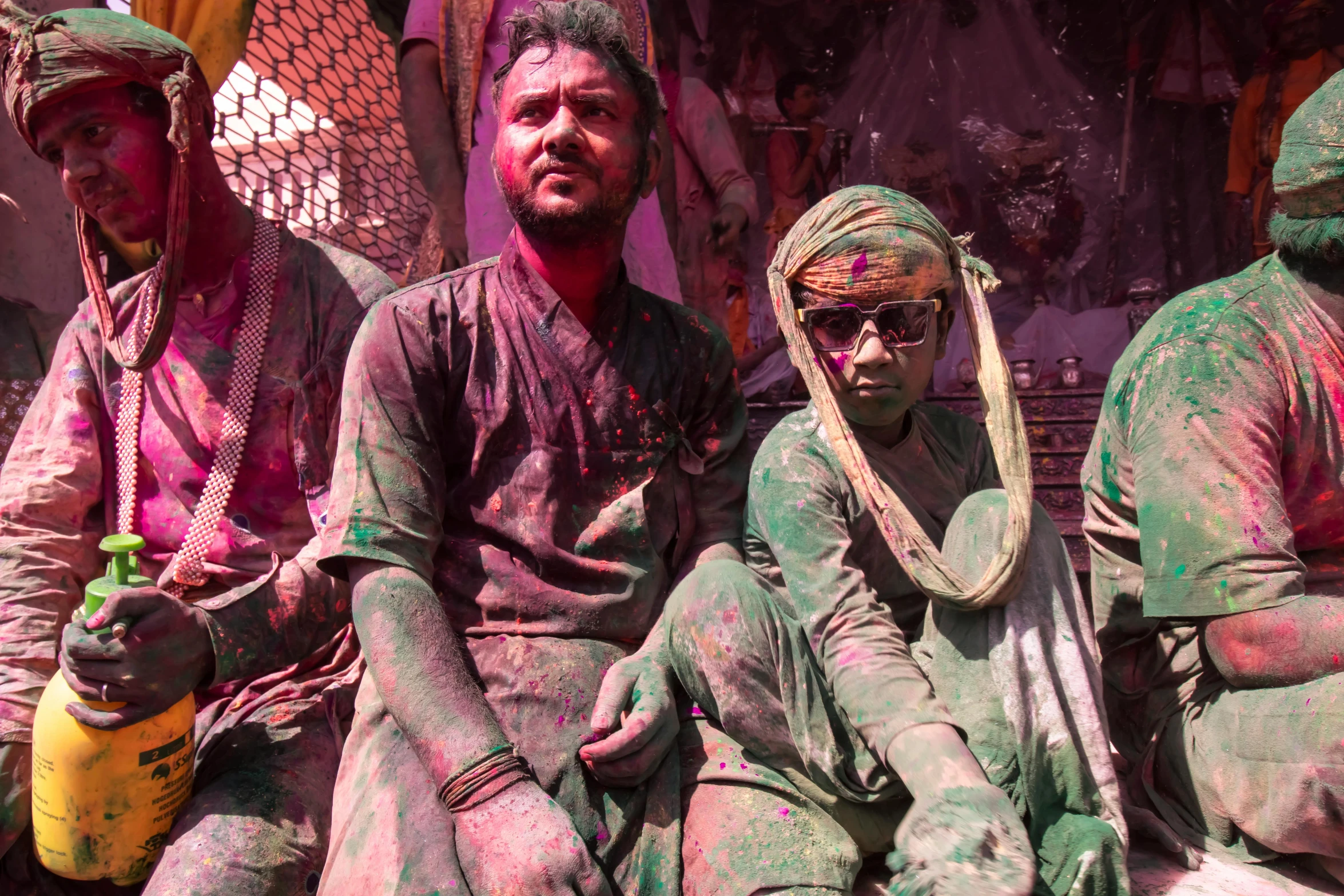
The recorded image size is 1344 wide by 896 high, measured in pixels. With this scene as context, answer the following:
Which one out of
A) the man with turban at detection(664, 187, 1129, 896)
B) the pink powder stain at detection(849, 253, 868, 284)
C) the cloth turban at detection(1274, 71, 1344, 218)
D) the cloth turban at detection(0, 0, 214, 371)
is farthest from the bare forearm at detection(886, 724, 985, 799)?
the cloth turban at detection(0, 0, 214, 371)

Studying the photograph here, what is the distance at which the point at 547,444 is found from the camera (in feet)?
7.70

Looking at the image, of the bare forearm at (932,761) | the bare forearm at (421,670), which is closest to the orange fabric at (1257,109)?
the bare forearm at (932,761)

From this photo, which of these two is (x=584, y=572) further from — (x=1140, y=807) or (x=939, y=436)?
(x=1140, y=807)

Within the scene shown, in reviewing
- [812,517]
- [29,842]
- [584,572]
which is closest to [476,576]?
[584,572]

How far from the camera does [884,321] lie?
223 cm

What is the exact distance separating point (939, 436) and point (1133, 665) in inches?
28.8

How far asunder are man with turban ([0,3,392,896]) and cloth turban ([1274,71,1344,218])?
224 cm

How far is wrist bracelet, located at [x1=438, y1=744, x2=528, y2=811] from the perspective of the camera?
189cm

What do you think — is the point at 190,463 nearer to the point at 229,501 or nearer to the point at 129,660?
the point at 229,501

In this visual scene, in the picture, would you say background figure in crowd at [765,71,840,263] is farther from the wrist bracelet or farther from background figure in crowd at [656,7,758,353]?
the wrist bracelet

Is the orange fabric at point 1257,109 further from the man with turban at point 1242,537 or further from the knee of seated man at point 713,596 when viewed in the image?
the knee of seated man at point 713,596

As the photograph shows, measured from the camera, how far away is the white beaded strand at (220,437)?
2.56 m

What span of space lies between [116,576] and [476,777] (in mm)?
881

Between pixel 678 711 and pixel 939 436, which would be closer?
pixel 678 711
